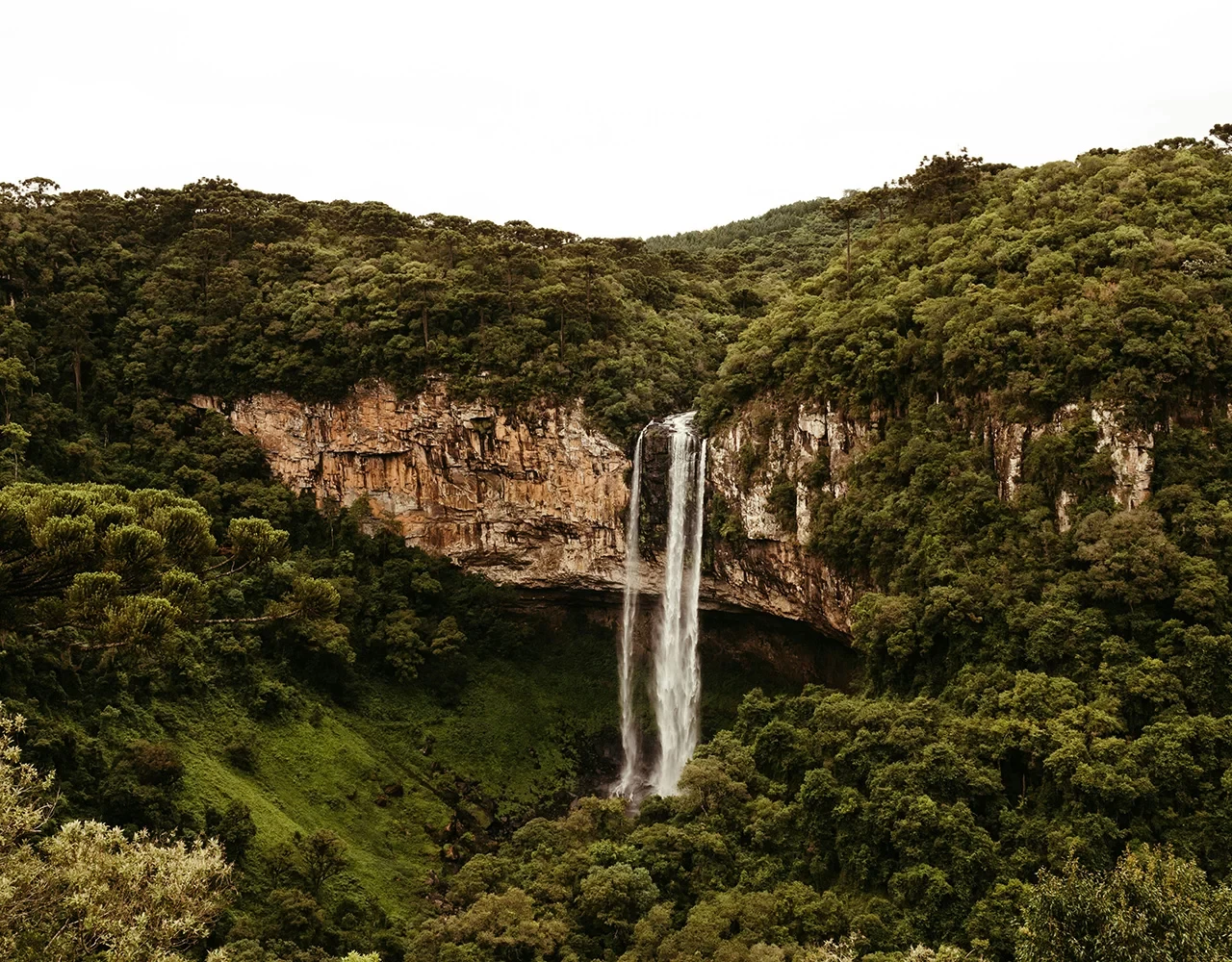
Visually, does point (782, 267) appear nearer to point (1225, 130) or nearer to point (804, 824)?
point (1225, 130)

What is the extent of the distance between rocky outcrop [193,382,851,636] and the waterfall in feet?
1.10

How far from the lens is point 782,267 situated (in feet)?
156

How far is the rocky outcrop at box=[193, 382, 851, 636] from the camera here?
112 feet

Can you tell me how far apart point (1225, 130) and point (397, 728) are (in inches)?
1146

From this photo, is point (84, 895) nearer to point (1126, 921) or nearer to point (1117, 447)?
point (1126, 921)

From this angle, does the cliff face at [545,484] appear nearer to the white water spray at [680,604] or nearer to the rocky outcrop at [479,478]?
the rocky outcrop at [479,478]

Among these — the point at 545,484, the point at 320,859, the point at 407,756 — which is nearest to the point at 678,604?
the point at 545,484

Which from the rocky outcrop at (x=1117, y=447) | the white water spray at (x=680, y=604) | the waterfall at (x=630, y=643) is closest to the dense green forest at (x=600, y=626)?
the rocky outcrop at (x=1117, y=447)

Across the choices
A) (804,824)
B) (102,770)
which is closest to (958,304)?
(804,824)

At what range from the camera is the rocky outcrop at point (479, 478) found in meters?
34.1

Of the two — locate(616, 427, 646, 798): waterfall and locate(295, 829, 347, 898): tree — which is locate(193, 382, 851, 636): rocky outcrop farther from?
locate(295, 829, 347, 898): tree

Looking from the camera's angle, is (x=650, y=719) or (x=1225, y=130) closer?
(x=1225, y=130)

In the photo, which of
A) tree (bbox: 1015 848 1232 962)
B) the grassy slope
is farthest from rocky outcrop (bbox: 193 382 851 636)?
tree (bbox: 1015 848 1232 962)

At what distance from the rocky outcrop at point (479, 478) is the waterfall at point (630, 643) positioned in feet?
1.10
